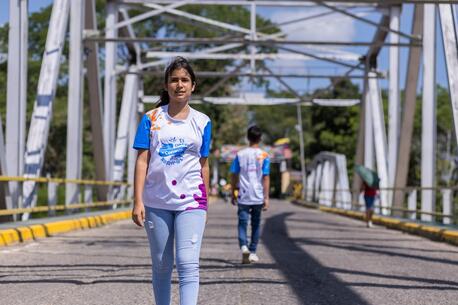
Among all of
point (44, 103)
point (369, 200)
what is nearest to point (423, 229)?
point (369, 200)

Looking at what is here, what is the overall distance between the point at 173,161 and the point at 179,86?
1.37 ft

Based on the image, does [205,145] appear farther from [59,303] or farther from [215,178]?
[215,178]

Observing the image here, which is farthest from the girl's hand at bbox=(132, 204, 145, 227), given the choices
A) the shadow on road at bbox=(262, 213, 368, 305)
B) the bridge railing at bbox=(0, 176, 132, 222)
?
the bridge railing at bbox=(0, 176, 132, 222)

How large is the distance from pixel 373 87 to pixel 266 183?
1883 centimetres

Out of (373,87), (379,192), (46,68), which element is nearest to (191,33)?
(373,87)

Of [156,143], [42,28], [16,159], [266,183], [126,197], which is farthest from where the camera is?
[42,28]

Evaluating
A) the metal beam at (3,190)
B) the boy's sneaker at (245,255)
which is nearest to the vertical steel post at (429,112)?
the metal beam at (3,190)

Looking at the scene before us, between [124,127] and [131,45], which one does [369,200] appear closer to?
[124,127]

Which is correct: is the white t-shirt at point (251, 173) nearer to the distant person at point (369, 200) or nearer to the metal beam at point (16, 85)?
the metal beam at point (16, 85)

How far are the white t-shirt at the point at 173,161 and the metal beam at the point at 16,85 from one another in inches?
361

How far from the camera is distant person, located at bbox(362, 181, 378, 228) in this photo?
19781mm

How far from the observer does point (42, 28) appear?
40969 mm

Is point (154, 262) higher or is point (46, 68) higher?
point (46, 68)

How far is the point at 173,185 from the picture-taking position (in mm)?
4605
